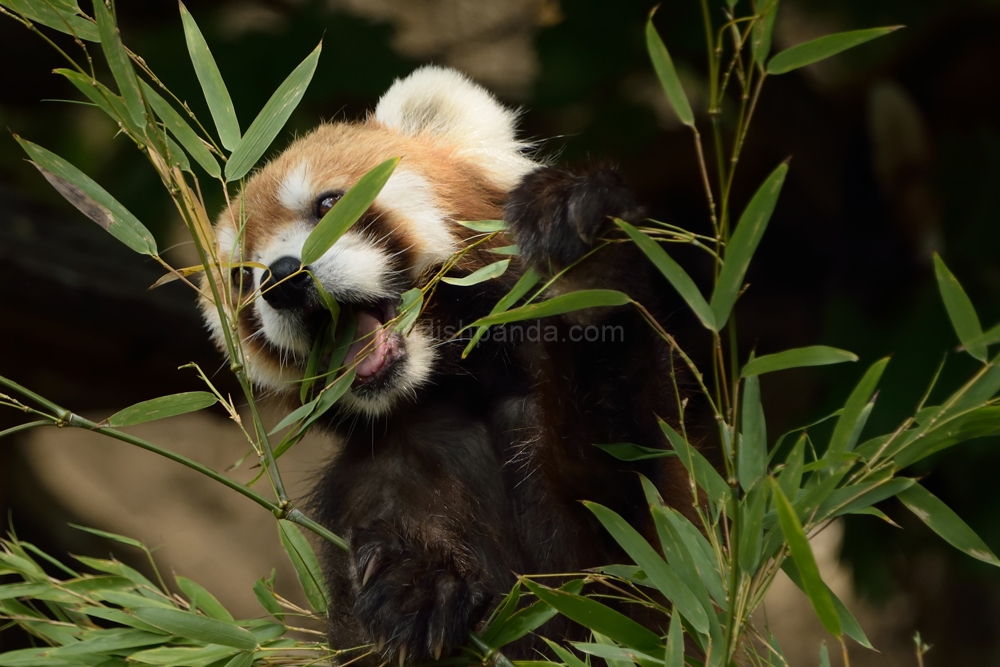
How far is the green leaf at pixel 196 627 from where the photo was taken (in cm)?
126

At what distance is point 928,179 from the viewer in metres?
3.27

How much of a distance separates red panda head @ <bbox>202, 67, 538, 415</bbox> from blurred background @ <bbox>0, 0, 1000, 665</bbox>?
792 mm

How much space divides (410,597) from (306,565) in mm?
270

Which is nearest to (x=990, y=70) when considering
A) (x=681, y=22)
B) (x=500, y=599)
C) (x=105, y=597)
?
(x=681, y=22)

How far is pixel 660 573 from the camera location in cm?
109

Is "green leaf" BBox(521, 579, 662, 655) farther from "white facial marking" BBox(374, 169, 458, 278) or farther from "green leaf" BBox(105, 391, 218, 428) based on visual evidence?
"white facial marking" BBox(374, 169, 458, 278)

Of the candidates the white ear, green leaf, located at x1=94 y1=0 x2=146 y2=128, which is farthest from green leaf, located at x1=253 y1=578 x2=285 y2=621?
the white ear

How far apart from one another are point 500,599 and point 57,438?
13.3ft

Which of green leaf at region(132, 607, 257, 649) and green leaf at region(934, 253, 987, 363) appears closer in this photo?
green leaf at region(934, 253, 987, 363)

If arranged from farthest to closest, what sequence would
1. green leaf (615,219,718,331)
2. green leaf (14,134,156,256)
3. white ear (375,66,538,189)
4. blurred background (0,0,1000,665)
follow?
1. blurred background (0,0,1000,665)
2. white ear (375,66,538,189)
3. green leaf (14,134,156,256)
4. green leaf (615,219,718,331)

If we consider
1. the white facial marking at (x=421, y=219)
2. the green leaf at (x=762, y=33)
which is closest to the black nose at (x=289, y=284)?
the white facial marking at (x=421, y=219)

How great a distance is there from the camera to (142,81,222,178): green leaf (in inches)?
50.4

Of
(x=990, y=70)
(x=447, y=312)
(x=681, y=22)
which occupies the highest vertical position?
(x=681, y=22)

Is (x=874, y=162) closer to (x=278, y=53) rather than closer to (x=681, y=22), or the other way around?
(x=681, y=22)
